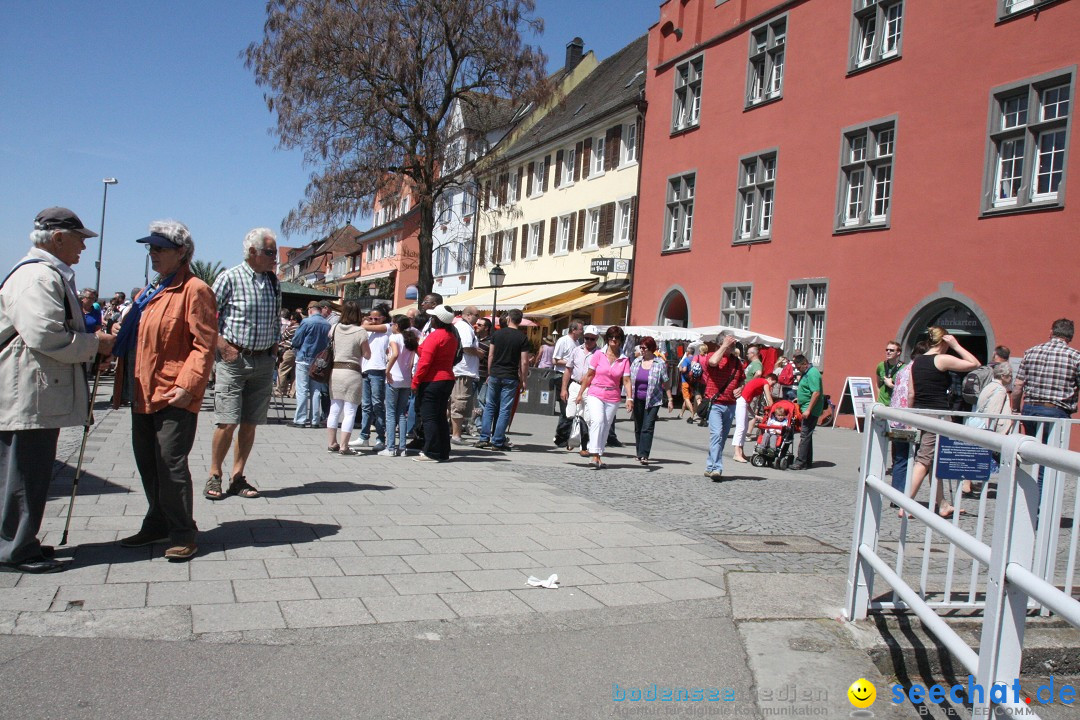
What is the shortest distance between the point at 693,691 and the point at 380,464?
6.38m

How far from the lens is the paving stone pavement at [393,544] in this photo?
4.46 meters

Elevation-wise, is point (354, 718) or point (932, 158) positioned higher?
point (932, 158)

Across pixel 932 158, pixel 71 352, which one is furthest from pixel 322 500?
pixel 932 158

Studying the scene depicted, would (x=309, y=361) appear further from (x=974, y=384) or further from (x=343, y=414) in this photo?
(x=974, y=384)

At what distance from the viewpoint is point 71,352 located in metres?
4.69

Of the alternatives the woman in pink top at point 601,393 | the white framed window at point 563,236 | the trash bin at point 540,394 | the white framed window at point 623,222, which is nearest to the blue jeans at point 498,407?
the woman in pink top at point 601,393

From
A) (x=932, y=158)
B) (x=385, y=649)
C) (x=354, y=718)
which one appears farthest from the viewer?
(x=932, y=158)

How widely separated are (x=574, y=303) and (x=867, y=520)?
28829 mm

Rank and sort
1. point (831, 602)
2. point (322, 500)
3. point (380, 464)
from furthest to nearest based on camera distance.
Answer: point (380, 464) → point (322, 500) → point (831, 602)

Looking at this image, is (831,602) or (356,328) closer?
(831,602)

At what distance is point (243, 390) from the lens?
6992 mm

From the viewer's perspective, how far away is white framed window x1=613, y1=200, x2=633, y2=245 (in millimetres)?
32469

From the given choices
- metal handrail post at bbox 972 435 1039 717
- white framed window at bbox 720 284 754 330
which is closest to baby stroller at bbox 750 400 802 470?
metal handrail post at bbox 972 435 1039 717

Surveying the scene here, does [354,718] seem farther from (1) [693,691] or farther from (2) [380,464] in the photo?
(2) [380,464]
